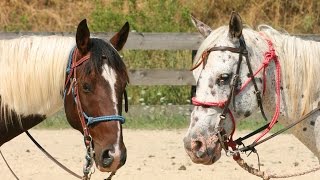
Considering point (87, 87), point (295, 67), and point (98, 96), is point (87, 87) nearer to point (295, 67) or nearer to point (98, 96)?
point (98, 96)

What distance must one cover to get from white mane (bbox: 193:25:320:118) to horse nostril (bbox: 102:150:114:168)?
27.3 inches

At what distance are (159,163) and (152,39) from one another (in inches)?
125

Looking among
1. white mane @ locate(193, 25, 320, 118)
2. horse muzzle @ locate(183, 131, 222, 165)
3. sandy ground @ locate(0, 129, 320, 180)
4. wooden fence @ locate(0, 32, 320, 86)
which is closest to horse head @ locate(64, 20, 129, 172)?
horse muzzle @ locate(183, 131, 222, 165)

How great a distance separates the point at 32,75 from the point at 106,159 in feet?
2.32

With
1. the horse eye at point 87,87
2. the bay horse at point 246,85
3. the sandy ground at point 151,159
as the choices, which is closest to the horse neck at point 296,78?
the bay horse at point 246,85

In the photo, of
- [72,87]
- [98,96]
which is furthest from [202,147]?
[72,87]

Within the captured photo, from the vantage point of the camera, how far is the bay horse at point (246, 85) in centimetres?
459

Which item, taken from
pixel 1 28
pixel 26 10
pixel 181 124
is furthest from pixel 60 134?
pixel 26 10

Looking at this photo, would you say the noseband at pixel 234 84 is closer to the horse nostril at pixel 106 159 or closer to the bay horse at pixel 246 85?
the bay horse at pixel 246 85

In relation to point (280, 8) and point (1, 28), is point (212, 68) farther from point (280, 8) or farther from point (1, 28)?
point (280, 8)

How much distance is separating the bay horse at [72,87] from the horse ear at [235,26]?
698 millimetres

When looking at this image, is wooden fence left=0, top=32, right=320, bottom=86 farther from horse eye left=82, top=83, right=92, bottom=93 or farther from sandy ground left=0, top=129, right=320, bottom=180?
horse eye left=82, top=83, right=92, bottom=93

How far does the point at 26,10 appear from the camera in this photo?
16031 mm

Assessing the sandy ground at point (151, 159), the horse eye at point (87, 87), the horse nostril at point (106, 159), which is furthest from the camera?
the sandy ground at point (151, 159)
